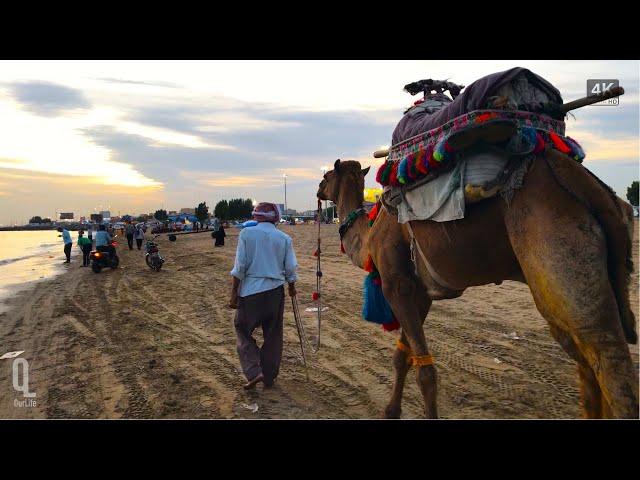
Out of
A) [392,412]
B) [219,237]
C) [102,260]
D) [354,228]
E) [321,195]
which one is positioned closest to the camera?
[392,412]

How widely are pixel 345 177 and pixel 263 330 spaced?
83.8 inches

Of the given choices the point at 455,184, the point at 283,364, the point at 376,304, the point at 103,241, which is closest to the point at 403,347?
the point at 376,304

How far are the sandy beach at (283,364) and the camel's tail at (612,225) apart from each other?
2.26m

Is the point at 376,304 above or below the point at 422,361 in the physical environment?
above

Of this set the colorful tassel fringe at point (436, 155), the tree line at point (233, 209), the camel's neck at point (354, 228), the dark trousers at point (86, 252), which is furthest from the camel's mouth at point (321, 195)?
the tree line at point (233, 209)

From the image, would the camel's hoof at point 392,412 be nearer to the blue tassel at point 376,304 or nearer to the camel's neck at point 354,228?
the blue tassel at point 376,304

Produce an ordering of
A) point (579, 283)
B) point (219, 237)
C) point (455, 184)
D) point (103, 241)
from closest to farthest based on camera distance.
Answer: point (579, 283) → point (455, 184) → point (103, 241) → point (219, 237)

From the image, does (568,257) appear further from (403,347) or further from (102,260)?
(102,260)

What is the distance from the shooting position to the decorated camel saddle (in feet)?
8.14

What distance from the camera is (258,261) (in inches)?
195

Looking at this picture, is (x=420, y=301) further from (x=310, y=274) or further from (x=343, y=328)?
(x=310, y=274)

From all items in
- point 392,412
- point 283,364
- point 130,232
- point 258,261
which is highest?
point 258,261

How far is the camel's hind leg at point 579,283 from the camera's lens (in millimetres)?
2027

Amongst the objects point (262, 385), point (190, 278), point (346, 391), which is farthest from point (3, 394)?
point (190, 278)
